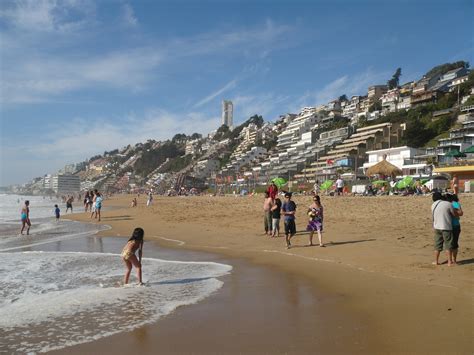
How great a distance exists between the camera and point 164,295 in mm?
Answer: 6598

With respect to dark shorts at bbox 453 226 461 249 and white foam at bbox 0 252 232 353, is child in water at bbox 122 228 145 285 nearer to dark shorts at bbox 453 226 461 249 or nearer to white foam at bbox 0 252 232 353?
white foam at bbox 0 252 232 353

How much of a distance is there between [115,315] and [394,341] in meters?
3.47

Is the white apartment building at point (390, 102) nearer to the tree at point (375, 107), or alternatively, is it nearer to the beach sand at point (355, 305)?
the tree at point (375, 107)

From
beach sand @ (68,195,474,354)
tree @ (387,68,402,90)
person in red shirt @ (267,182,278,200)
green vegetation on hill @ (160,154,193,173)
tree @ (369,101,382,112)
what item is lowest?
beach sand @ (68,195,474,354)

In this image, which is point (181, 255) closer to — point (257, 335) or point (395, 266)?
point (395, 266)

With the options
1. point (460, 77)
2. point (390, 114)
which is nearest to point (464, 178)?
point (390, 114)

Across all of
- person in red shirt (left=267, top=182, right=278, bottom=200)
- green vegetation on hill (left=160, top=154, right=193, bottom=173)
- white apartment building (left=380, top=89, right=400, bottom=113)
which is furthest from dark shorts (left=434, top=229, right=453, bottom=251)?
green vegetation on hill (left=160, top=154, right=193, bottom=173)

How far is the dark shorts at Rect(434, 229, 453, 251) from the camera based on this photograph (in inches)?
299

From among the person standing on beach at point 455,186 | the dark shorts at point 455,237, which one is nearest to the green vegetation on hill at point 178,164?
the person standing on beach at point 455,186

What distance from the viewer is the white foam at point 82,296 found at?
15.8 feet

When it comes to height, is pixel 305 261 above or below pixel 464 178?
below

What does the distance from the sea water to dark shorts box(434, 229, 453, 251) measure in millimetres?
4153

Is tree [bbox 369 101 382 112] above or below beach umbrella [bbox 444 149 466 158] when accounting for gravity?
above

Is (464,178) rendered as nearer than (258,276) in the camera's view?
No
